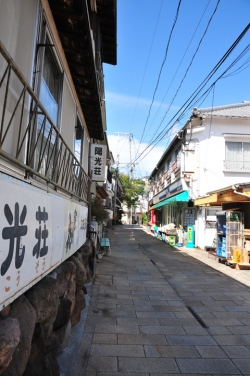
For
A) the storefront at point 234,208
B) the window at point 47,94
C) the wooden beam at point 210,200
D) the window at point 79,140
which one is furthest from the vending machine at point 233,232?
the window at point 47,94

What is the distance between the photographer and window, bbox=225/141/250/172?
17.4 metres

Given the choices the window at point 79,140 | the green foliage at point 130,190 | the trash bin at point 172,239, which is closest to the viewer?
the window at point 79,140

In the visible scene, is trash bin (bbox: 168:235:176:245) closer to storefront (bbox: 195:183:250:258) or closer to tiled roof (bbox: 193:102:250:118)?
storefront (bbox: 195:183:250:258)

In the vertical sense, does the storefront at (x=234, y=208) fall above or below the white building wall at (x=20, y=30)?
below

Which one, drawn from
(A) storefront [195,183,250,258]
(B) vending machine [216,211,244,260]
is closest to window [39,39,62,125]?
(A) storefront [195,183,250,258]

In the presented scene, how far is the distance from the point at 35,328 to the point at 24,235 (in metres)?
1.18

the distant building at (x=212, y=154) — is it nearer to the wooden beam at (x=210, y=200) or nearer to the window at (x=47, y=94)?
the wooden beam at (x=210, y=200)

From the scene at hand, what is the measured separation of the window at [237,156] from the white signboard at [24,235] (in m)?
16.0

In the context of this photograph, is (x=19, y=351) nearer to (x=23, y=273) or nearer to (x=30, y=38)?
(x=23, y=273)

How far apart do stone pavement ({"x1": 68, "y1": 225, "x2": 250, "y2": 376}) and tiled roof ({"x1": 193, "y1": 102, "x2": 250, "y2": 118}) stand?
10.5 meters

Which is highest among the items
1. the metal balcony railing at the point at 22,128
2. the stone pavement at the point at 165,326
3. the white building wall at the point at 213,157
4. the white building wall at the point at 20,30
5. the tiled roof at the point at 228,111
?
the tiled roof at the point at 228,111

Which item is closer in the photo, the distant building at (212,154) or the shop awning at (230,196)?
the shop awning at (230,196)

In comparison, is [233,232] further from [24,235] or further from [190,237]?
[24,235]

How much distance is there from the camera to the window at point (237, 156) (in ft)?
57.0
